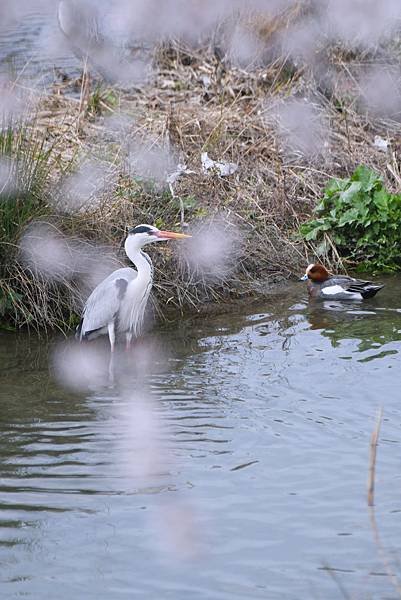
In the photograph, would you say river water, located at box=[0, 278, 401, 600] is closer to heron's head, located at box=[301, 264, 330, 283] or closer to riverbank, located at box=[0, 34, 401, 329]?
riverbank, located at box=[0, 34, 401, 329]

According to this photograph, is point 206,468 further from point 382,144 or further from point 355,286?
point 382,144

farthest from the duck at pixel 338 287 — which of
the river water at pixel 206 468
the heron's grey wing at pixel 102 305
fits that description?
the heron's grey wing at pixel 102 305

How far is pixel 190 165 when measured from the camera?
10.6m

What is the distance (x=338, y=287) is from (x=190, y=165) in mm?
2173

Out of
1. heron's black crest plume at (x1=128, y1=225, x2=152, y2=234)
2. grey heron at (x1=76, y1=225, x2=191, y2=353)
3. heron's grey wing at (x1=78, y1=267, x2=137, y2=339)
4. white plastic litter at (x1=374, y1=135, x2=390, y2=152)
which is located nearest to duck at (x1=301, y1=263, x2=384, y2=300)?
grey heron at (x1=76, y1=225, x2=191, y2=353)

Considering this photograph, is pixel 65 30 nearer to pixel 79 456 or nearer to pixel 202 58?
pixel 202 58

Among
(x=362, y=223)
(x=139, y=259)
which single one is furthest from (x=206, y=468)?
(x=362, y=223)

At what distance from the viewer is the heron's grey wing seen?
27.1ft

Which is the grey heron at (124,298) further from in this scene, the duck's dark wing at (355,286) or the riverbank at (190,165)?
the duck's dark wing at (355,286)

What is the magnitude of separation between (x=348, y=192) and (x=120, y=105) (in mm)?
3232

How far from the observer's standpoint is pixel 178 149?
10.9 m

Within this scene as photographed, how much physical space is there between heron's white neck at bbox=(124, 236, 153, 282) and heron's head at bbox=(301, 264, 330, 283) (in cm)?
183

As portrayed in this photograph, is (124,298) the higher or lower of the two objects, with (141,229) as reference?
lower

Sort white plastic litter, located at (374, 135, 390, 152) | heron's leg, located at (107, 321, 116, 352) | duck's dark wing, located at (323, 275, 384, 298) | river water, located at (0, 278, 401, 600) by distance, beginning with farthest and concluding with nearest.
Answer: white plastic litter, located at (374, 135, 390, 152)
duck's dark wing, located at (323, 275, 384, 298)
heron's leg, located at (107, 321, 116, 352)
river water, located at (0, 278, 401, 600)
